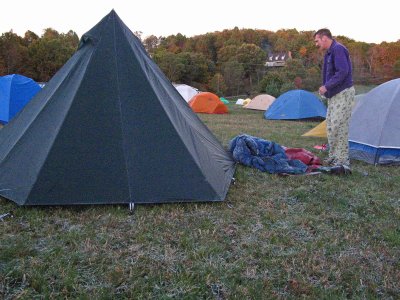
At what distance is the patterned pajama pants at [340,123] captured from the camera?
18.0ft

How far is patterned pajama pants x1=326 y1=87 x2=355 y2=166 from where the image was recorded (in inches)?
216

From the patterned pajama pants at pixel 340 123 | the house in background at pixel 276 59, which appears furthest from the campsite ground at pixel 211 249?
the house in background at pixel 276 59

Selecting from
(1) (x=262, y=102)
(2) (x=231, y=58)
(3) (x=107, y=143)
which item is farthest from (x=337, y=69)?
(2) (x=231, y=58)

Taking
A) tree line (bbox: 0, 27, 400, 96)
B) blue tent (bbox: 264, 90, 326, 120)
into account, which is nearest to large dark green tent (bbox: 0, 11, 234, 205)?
blue tent (bbox: 264, 90, 326, 120)

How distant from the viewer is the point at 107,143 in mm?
3633

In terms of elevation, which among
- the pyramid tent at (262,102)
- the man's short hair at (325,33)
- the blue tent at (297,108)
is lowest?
the pyramid tent at (262,102)

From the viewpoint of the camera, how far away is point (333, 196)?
4.20 m

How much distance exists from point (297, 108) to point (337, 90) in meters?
8.71

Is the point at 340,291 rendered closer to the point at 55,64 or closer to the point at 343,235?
the point at 343,235

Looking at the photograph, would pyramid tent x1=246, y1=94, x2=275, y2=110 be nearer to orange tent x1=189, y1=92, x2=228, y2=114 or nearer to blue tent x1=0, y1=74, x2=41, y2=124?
orange tent x1=189, y1=92, x2=228, y2=114

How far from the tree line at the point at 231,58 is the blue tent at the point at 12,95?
17205mm

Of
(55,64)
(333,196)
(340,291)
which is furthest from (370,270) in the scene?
(55,64)

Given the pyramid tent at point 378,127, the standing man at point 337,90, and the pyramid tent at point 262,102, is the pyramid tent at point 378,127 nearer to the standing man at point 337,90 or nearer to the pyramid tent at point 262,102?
the standing man at point 337,90

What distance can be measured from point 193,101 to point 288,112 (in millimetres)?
4718
